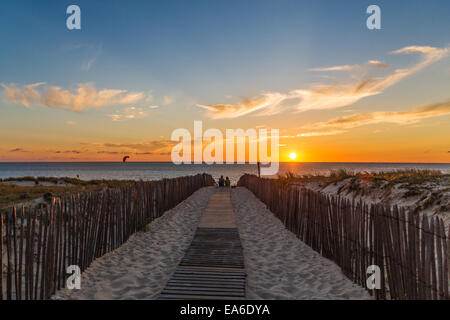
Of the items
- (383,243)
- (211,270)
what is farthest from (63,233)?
(383,243)

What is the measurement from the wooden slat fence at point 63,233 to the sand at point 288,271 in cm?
325

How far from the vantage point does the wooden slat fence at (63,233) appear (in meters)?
3.93

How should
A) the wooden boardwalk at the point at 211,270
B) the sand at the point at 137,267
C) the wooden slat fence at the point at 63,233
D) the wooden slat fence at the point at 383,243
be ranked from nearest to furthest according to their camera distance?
the wooden slat fence at the point at 383,243, the wooden slat fence at the point at 63,233, the wooden boardwalk at the point at 211,270, the sand at the point at 137,267

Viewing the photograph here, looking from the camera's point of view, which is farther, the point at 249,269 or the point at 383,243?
the point at 249,269

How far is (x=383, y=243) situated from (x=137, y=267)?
Answer: 4694 millimetres

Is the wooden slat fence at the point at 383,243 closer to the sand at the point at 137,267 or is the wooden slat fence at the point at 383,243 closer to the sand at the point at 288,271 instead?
the sand at the point at 288,271

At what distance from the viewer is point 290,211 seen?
9344 mm

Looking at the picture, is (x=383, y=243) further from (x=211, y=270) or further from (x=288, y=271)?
(x=211, y=270)

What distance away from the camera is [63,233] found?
668cm

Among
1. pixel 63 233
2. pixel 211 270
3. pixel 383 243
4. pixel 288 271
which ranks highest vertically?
pixel 383 243

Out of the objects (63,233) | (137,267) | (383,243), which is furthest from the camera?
(63,233)

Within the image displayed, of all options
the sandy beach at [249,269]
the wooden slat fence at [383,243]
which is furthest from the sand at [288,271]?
the wooden slat fence at [383,243]

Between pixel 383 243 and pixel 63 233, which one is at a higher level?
pixel 383 243
